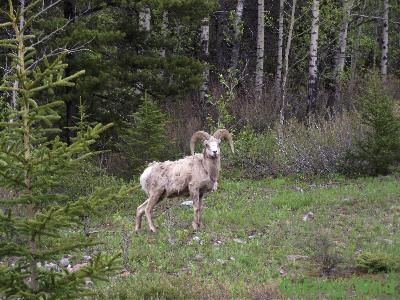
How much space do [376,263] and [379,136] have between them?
7.86 meters

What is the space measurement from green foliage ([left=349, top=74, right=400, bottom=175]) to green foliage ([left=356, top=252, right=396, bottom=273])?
24.7 ft

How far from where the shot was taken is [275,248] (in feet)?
35.6

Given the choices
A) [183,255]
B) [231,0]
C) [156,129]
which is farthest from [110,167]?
[231,0]

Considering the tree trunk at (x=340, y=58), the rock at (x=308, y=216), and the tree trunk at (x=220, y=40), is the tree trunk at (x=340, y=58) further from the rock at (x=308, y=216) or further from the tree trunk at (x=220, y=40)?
the rock at (x=308, y=216)

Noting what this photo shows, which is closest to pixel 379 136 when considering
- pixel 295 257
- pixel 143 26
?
pixel 295 257

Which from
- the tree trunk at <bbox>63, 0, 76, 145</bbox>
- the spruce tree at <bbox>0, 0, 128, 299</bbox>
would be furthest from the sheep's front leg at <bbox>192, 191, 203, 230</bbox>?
the tree trunk at <bbox>63, 0, 76, 145</bbox>

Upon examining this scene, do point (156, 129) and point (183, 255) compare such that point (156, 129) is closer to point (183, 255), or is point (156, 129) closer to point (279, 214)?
point (279, 214)

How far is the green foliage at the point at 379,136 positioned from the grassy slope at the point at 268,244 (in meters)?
0.68

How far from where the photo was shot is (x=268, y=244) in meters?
11.1

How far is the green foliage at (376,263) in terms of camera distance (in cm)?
924

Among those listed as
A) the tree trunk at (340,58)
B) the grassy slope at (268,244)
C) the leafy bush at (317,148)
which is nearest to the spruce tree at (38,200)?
the grassy slope at (268,244)

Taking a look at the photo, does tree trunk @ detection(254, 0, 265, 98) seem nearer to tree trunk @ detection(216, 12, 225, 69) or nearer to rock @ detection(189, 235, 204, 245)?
tree trunk @ detection(216, 12, 225, 69)

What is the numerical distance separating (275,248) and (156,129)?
6.54 meters

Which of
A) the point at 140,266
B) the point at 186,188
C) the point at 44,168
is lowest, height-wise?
the point at 140,266
